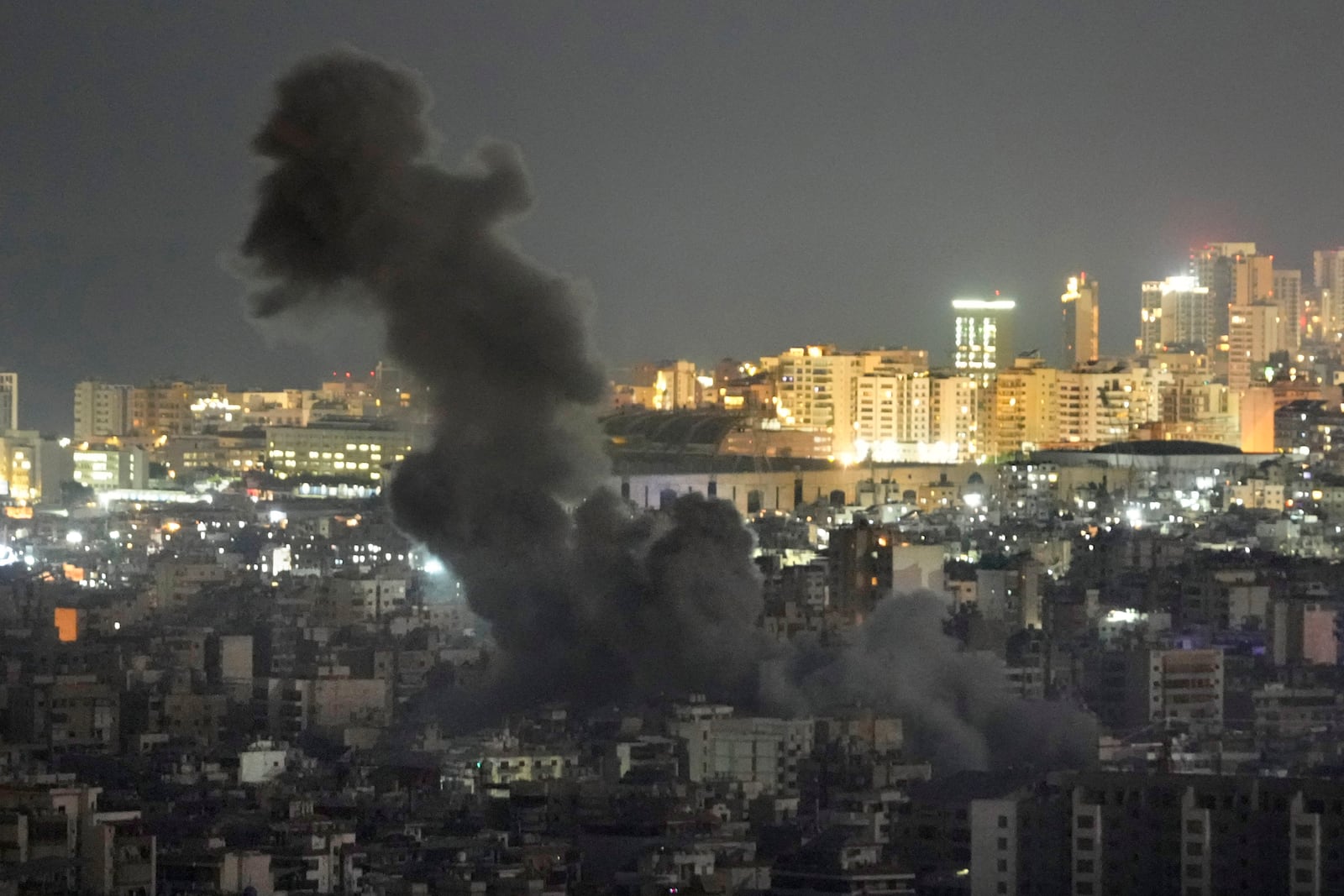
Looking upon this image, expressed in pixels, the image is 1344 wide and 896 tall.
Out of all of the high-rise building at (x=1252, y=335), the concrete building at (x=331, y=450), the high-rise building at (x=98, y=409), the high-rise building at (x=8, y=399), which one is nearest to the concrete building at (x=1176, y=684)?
the concrete building at (x=331, y=450)

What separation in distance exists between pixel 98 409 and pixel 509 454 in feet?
176

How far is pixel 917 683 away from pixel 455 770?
4818 mm

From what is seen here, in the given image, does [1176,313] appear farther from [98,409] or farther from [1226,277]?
[98,409]

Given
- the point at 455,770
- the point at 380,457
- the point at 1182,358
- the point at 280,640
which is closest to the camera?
the point at 455,770

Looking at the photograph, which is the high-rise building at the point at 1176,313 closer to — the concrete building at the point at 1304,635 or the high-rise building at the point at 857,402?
the high-rise building at the point at 857,402

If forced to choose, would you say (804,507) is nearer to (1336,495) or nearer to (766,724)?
(1336,495)

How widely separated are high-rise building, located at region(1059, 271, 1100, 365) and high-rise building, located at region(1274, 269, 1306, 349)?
180 inches

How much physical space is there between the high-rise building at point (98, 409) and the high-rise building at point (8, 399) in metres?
2.91

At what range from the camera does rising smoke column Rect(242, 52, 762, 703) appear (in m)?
35.1

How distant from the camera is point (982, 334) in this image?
88.8 m

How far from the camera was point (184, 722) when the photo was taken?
35438 mm

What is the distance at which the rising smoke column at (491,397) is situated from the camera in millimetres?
35094

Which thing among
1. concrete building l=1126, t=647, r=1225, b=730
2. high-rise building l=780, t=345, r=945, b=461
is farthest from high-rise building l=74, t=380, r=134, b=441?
concrete building l=1126, t=647, r=1225, b=730

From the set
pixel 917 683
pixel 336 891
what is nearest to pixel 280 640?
pixel 917 683
